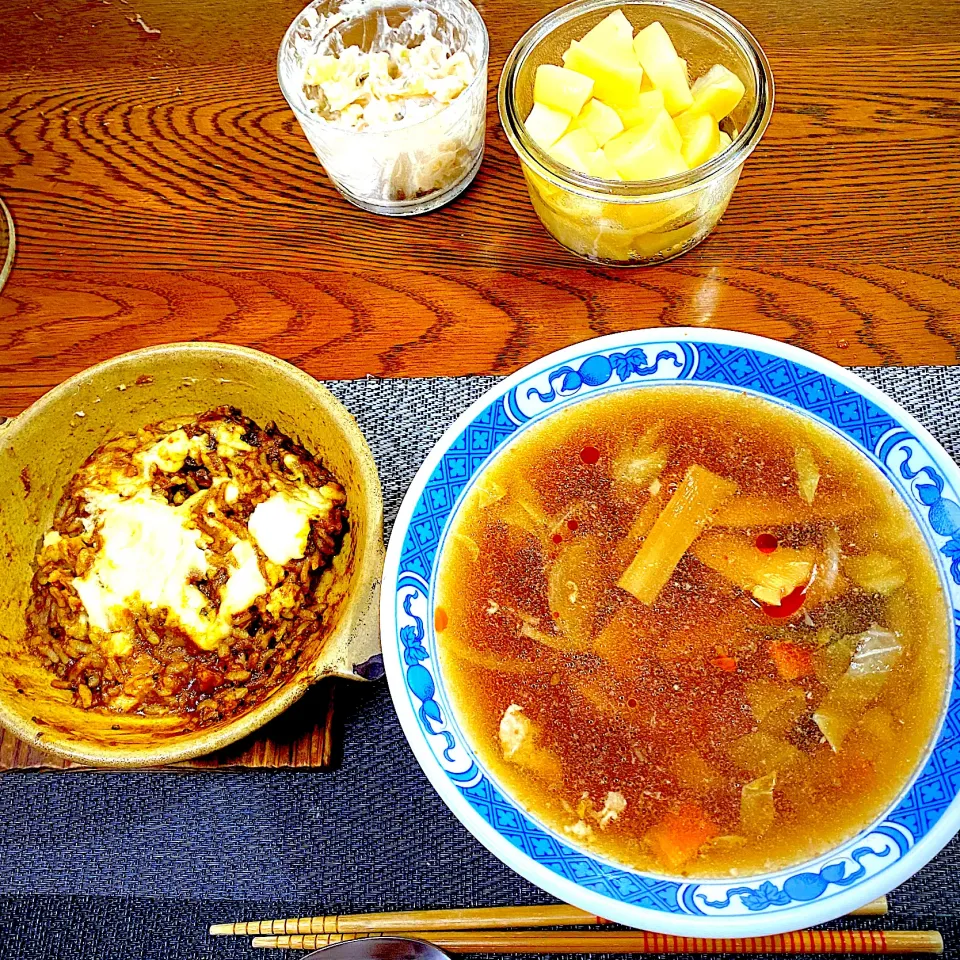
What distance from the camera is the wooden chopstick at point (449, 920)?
1271mm

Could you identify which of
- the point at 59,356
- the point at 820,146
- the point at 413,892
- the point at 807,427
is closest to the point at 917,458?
the point at 807,427

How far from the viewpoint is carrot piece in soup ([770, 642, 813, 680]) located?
3.92 ft

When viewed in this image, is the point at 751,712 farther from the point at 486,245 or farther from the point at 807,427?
the point at 486,245

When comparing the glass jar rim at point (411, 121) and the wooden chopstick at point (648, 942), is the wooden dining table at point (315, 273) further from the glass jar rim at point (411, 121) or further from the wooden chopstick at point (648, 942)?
the glass jar rim at point (411, 121)

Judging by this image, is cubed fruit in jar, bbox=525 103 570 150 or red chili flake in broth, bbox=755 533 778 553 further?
cubed fruit in jar, bbox=525 103 570 150

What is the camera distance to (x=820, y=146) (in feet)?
5.39

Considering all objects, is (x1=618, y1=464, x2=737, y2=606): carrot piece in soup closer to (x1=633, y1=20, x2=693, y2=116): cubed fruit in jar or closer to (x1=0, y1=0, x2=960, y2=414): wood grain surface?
(x1=0, y1=0, x2=960, y2=414): wood grain surface

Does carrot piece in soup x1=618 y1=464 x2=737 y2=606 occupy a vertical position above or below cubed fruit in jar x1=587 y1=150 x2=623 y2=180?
below

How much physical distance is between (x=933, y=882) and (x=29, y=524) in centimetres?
143

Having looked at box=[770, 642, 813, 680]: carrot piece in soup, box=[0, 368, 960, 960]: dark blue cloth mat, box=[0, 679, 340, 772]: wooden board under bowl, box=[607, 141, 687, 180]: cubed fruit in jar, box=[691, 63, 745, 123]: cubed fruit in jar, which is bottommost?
box=[0, 368, 960, 960]: dark blue cloth mat

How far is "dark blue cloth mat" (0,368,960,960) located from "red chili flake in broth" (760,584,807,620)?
0.53 meters

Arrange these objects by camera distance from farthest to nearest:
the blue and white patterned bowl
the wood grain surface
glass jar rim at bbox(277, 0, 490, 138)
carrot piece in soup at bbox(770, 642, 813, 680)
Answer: the wood grain surface → glass jar rim at bbox(277, 0, 490, 138) → carrot piece in soup at bbox(770, 642, 813, 680) → the blue and white patterned bowl

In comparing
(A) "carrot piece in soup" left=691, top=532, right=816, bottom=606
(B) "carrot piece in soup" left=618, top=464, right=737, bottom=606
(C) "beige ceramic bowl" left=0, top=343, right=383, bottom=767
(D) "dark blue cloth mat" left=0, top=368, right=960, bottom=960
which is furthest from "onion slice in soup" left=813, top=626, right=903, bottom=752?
(C) "beige ceramic bowl" left=0, top=343, right=383, bottom=767

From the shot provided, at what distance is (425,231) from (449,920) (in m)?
1.14
